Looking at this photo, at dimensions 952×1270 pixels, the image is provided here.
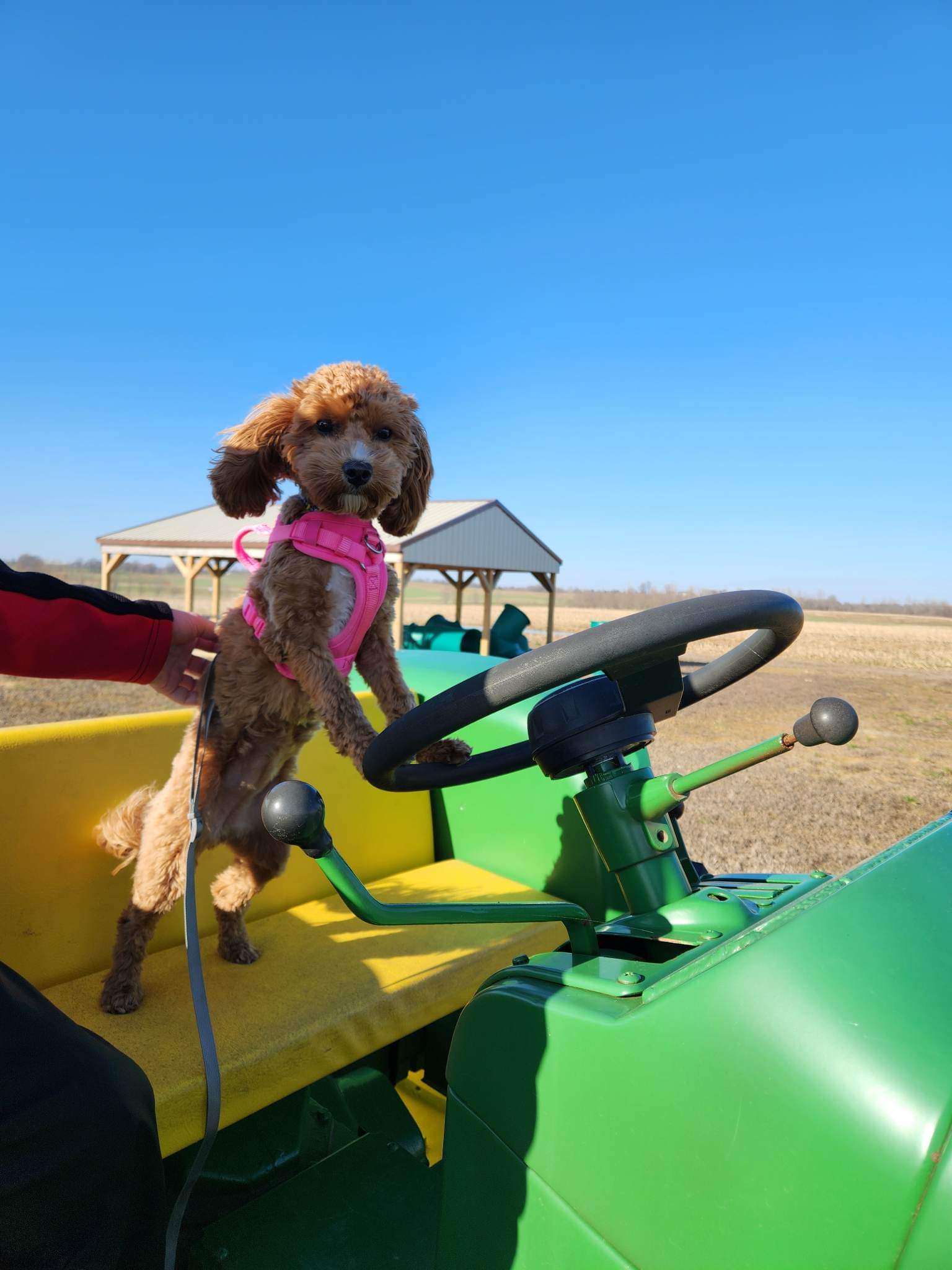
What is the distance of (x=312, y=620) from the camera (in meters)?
1.70

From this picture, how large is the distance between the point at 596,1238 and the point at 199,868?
159cm

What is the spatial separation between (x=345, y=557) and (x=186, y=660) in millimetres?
505

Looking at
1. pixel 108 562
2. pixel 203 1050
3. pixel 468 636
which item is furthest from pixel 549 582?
pixel 203 1050

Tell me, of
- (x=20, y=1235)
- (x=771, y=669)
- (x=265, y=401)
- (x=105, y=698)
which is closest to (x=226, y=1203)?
(x=20, y=1235)

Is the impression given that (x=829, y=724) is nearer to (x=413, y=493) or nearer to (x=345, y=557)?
(x=345, y=557)

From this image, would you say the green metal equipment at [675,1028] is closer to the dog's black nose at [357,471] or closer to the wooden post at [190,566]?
the dog's black nose at [357,471]

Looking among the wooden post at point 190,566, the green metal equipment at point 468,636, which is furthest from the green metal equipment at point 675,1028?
the wooden post at point 190,566

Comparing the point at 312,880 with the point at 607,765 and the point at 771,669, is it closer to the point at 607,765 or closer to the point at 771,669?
the point at 607,765

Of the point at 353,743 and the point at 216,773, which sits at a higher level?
the point at 353,743

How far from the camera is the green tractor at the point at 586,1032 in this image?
24.1 inches

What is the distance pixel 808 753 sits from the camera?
916cm

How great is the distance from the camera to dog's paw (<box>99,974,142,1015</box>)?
168 centimetres

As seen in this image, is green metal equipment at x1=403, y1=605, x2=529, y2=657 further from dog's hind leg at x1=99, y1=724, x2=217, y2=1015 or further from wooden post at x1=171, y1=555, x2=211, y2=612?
dog's hind leg at x1=99, y1=724, x2=217, y2=1015

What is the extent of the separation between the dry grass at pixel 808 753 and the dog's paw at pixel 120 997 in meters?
1.56
